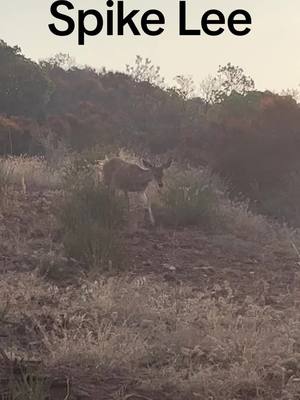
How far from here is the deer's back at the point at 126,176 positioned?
13555 mm

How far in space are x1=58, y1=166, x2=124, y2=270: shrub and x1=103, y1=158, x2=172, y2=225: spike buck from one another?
0.81 metres

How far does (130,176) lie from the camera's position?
1367cm

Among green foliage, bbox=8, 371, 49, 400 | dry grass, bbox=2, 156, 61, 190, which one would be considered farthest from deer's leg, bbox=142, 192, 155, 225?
green foliage, bbox=8, 371, 49, 400

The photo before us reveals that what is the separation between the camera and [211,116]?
87.5ft

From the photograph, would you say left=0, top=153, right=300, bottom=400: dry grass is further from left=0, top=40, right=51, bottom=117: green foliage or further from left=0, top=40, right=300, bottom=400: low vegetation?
left=0, top=40, right=51, bottom=117: green foliage

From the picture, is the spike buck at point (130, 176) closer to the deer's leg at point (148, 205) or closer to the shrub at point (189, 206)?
the deer's leg at point (148, 205)

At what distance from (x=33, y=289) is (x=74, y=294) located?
37 centimetres

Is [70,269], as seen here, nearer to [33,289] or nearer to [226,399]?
[33,289]

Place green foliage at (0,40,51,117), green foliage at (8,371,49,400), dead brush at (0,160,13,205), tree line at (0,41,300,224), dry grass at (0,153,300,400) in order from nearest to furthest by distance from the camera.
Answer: green foliage at (8,371,49,400), dry grass at (0,153,300,400), dead brush at (0,160,13,205), tree line at (0,41,300,224), green foliage at (0,40,51,117)

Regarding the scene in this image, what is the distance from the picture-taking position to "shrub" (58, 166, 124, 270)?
8414 mm

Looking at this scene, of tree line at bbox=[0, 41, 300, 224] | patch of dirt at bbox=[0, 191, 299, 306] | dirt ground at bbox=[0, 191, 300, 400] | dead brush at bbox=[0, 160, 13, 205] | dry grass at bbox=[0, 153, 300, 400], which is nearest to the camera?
dry grass at bbox=[0, 153, 300, 400]

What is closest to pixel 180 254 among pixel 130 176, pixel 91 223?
pixel 91 223

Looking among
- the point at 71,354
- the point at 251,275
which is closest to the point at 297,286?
the point at 251,275

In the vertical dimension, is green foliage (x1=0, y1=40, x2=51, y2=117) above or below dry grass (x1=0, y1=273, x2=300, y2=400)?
above
